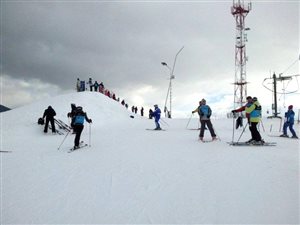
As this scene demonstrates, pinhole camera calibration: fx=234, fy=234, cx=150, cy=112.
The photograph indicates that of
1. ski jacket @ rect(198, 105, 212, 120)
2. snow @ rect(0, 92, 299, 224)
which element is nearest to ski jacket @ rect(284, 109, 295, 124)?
ski jacket @ rect(198, 105, 212, 120)

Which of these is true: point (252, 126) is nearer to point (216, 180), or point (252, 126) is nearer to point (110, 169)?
point (216, 180)

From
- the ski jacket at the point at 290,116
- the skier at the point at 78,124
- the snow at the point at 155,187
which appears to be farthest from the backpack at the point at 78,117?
the ski jacket at the point at 290,116

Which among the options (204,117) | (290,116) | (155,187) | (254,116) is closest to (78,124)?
(204,117)

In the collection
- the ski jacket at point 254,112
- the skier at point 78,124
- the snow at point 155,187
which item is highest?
the ski jacket at point 254,112

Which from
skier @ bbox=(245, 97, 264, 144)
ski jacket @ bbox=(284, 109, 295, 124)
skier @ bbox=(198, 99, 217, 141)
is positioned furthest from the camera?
ski jacket @ bbox=(284, 109, 295, 124)

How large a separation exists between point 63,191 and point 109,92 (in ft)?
102

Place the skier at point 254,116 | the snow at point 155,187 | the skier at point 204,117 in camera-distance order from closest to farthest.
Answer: the snow at point 155,187
the skier at point 254,116
the skier at point 204,117

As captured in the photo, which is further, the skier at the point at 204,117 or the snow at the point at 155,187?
the skier at the point at 204,117

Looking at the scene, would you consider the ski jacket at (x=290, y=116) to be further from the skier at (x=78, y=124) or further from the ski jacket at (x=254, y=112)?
the skier at (x=78, y=124)

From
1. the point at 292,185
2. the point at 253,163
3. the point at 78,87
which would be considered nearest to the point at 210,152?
the point at 253,163

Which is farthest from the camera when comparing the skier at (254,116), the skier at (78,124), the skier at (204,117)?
the skier at (204,117)

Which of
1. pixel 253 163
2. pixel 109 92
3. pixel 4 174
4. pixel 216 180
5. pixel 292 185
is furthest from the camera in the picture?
pixel 109 92

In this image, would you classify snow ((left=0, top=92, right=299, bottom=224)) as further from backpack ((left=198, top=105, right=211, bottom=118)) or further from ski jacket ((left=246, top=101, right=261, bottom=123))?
backpack ((left=198, top=105, right=211, bottom=118))

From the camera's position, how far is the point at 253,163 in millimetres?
7031
